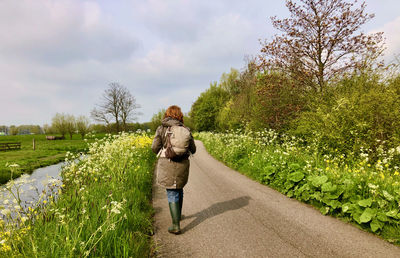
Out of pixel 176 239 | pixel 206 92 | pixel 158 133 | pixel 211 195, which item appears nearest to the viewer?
pixel 176 239

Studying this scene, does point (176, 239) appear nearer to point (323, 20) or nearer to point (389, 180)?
point (389, 180)

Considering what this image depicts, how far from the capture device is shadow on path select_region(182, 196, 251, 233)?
13.2ft

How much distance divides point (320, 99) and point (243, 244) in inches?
258

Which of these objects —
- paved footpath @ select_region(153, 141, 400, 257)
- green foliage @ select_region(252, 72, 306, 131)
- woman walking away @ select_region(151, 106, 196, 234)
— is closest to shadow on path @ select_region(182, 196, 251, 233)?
paved footpath @ select_region(153, 141, 400, 257)

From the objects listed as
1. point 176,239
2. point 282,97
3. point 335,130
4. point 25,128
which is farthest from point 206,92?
point 25,128

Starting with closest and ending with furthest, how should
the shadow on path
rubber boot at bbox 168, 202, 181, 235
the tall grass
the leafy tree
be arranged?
1. the tall grass
2. rubber boot at bbox 168, 202, 181, 235
3. the shadow on path
4. the leafy tree

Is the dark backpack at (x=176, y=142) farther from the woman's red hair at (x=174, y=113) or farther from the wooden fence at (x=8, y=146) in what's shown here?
the wooden fence at (x=8, y=146)

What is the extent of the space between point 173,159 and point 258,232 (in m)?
1.96

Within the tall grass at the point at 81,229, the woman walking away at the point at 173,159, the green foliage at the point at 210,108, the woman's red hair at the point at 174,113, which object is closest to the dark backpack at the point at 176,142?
the woman walking away at the point at 173,159

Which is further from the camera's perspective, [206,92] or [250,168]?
[206,92]

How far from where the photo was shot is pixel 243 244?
319cm

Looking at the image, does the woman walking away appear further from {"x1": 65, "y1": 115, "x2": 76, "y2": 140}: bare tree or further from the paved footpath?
{"x1": 65, "y1": 115, "x2": 76, "y2": 140}: bare tree

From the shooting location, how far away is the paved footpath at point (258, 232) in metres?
2.99

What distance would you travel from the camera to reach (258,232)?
3.54 m
